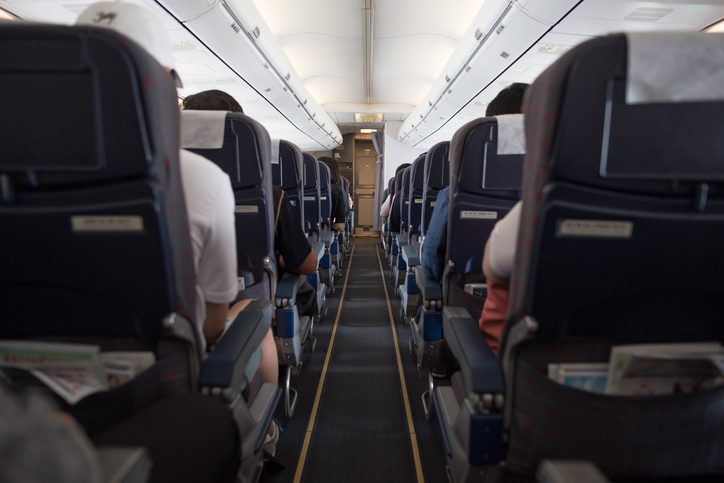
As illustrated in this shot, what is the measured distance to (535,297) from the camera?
0.85m

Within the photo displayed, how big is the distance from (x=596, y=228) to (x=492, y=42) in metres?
3.42

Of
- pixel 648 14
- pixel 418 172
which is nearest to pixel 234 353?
pixel 418 172

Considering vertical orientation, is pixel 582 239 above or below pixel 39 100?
below

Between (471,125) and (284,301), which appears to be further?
(284,301)

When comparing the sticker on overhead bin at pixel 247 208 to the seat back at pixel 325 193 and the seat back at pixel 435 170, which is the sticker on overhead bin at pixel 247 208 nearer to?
the seat back at pixel 435 170

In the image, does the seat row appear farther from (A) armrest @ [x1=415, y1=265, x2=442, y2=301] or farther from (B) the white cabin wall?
(B) the white cabin wall

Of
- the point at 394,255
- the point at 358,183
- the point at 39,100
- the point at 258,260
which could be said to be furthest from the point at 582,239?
the point at 358,183

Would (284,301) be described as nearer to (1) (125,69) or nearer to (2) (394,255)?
(1) (125,69)

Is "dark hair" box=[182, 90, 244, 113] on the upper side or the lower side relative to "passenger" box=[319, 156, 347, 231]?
upper

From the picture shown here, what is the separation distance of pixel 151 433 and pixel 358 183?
11.8 metres

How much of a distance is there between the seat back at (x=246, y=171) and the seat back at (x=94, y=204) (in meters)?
0.82

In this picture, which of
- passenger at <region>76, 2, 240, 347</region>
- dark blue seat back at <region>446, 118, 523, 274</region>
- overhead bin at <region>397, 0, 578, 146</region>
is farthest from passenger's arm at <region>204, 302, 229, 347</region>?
overhead bin at <region>397, 0, 578, 146</region>

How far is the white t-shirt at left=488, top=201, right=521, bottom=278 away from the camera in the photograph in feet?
3.40

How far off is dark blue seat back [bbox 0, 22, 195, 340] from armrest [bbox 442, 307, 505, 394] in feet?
2.75
